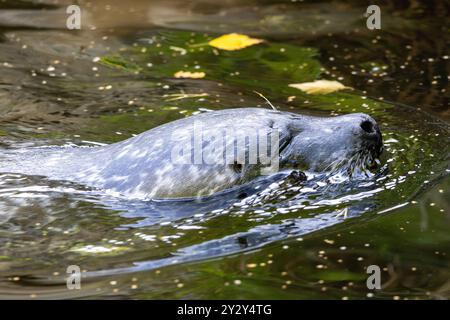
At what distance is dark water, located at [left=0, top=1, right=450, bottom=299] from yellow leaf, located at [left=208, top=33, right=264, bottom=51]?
97 millimetres

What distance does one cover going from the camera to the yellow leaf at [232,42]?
6961 mm

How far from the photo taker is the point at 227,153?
171 inches

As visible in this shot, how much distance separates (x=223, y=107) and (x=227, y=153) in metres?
1.43

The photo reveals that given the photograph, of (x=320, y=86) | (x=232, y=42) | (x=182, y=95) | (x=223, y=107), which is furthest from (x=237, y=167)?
(x=232, y=42)

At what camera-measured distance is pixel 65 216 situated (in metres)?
4.34

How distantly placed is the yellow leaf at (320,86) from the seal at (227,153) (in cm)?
152

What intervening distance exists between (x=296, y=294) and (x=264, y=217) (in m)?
0.79

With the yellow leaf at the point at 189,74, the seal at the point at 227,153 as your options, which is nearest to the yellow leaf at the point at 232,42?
the yellow leaf at the point at 189,74

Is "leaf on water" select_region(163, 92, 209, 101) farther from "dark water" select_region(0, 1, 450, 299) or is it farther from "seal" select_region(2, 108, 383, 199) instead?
"seal" select_region(2, 108, 383, 199)

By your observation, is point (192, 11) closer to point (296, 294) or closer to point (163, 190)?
point (163, 190)

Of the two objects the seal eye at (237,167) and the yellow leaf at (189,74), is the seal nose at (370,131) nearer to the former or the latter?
the seal eye at (237,167)

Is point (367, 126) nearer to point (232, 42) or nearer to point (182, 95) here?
point (182, 95)

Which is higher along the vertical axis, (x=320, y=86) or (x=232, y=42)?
(x=232, y=42)

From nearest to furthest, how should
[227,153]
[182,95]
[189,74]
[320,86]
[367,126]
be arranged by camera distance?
[227,153]
[367,126]
[182,95]
[320,86]
[189,74]
